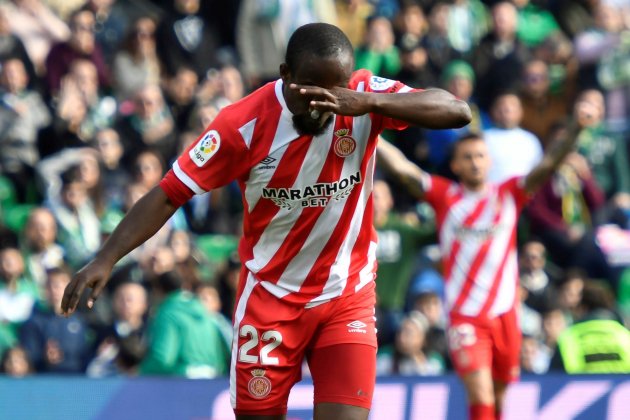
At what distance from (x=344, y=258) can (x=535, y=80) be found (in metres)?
7.07

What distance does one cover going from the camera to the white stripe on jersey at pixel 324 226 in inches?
239

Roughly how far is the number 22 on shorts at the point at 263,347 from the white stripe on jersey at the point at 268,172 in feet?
1.95

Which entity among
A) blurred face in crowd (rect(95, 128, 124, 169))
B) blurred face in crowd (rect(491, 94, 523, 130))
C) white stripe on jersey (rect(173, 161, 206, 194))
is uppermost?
blurred face in crowd (rect(491, 94, 523, 130))

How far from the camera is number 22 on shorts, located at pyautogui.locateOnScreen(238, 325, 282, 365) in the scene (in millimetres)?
6285

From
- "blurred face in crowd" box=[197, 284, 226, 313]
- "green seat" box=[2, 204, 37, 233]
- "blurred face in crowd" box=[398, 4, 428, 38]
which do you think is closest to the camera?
"blurred face in crowd" box=[197, 284, 226, 313]

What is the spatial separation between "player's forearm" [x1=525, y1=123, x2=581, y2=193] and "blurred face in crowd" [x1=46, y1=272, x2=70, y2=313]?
3.91 meters

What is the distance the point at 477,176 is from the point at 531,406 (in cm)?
163

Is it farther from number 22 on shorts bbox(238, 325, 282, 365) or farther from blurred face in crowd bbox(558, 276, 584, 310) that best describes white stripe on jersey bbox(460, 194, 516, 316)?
number 22 on shorts bbox(238, 325, 282, 365)

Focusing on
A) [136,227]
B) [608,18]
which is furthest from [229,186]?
[136,227]

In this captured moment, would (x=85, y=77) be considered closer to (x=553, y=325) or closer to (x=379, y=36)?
(x=379, y=36)

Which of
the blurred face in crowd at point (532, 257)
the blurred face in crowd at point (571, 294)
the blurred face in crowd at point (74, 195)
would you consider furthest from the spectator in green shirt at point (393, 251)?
the blurred face in crowd at point (74, 195)

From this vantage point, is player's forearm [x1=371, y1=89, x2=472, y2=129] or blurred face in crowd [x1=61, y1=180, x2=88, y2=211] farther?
blurred face in crowd [x1=61, y1=180, x2=88, y2=211]

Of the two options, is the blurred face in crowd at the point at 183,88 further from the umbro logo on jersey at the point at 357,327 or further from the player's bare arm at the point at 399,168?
the umbro logo on jersey at the point at 357,327

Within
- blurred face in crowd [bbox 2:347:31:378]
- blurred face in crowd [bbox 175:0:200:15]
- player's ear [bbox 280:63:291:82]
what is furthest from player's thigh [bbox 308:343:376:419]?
blurred face in crowd [bbox 175:0:200:15]
